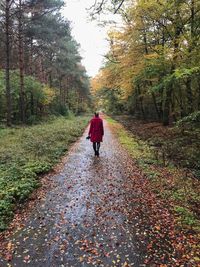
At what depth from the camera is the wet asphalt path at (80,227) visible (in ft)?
15.7

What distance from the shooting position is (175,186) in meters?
8.60

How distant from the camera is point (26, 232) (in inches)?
224

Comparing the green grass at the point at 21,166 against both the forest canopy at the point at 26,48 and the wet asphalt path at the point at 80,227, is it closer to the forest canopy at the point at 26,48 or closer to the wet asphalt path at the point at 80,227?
the wet asphalt path at the point at 80,227

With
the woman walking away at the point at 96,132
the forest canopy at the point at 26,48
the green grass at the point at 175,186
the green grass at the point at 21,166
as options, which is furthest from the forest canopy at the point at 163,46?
the green grass at the point at 21,166

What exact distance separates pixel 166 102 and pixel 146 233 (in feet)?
63.8

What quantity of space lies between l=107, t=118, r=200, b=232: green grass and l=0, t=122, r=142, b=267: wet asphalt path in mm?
973

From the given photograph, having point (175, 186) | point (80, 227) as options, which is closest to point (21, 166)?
point (80, 227)

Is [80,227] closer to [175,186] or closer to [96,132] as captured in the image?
[175,186]

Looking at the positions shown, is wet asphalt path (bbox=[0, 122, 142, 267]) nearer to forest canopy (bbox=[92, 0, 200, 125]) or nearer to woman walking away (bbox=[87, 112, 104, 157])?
woman walking away (bbox=[87, 112, 104, 157])

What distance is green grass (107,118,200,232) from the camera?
21.3 feet

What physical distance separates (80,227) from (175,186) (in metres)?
3.77

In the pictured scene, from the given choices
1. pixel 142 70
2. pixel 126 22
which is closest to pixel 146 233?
pixel 142 70

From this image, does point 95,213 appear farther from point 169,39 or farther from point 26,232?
point 169,39

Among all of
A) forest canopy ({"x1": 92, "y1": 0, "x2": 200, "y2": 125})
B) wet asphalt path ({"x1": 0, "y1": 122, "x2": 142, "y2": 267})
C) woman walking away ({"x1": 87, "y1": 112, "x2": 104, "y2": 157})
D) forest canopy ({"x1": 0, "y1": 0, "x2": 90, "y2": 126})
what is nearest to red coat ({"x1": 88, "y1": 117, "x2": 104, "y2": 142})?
woman walking away ({"x1": 87, "y1": 112, "x2": 104, "y2": 157})
